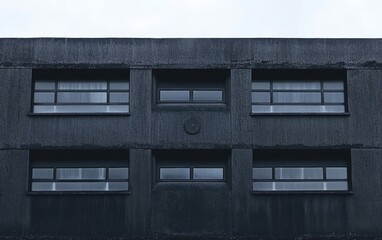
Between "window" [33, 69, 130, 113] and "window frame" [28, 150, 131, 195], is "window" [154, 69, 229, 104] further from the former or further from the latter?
"window frame" [28, 150, 131, 195]

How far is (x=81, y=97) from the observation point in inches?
1092

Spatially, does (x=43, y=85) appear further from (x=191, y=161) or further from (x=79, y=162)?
(x=191, y=161)

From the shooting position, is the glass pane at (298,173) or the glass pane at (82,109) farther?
the glass pane at (82,109)

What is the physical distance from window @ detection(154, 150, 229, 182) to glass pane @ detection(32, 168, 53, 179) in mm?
3593

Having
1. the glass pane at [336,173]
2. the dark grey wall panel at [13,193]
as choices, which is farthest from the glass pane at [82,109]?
the glass pane at [336,173]

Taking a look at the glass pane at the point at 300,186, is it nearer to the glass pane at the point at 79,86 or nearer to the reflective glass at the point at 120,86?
the reflective glass at the point at 120,86

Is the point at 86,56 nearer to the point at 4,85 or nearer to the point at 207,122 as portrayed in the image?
the point at 4,85

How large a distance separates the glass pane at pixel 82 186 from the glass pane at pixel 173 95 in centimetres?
358

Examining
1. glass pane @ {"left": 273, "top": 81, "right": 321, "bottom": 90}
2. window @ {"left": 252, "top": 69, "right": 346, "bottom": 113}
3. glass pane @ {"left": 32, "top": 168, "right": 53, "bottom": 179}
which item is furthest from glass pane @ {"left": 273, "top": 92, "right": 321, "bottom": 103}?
glass pane @ {"left": 32, "top": 168, "right": 53, "bottom": 179}

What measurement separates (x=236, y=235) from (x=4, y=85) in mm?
9187

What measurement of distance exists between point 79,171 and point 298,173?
290 inches

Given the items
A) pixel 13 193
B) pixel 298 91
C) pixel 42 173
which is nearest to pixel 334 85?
pixel 298 91

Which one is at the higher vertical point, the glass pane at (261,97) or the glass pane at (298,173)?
the glass pane at (261,97)

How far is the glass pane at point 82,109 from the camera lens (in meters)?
27.6
